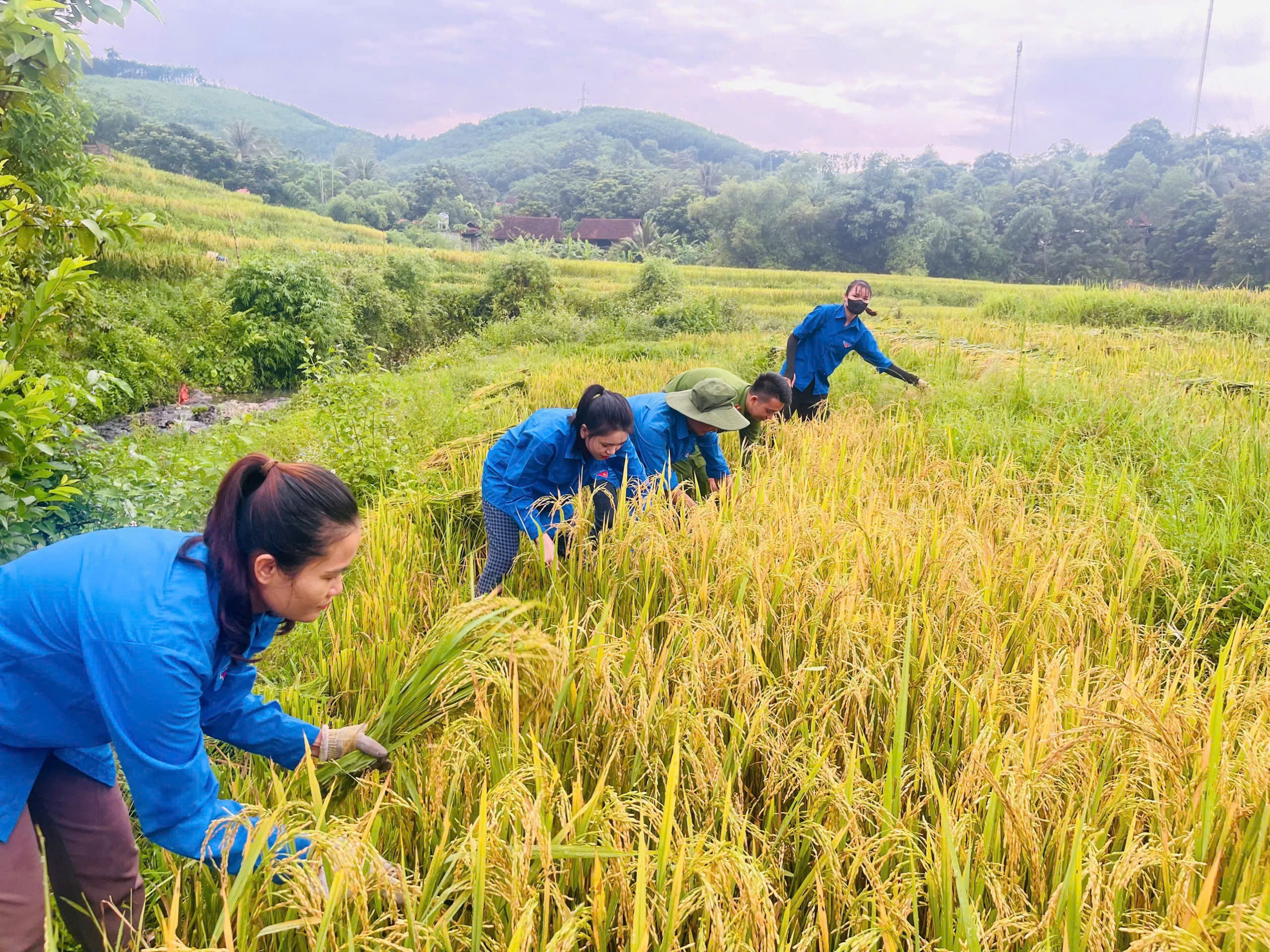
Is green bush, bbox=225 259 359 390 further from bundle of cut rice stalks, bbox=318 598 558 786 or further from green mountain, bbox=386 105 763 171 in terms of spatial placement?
green mountain, bbox=386 105 763 171

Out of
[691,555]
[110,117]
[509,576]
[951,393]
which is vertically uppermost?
[110,117]

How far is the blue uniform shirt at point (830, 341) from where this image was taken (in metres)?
6.07

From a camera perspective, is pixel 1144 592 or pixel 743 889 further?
pixel 1144 592

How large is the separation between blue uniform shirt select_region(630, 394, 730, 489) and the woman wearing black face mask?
1.74 metres

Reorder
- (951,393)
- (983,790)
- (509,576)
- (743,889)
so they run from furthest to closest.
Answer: (951,393), (509,576), (983,790), (743,889)

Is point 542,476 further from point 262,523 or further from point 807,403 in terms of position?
point 807,403

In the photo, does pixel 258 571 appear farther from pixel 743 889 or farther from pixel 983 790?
pixel 983 790

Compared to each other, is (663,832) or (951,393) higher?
(951,393)

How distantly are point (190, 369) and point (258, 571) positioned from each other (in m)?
12.2

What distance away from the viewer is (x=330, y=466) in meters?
5.43

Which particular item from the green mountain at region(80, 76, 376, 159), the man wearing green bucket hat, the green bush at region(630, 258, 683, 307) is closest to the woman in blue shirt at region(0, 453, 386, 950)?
the man wearing green bucket hat

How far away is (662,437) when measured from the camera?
4.09 metres

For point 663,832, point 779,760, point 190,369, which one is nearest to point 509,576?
point 779,760

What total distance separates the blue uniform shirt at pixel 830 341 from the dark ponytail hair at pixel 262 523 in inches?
200
